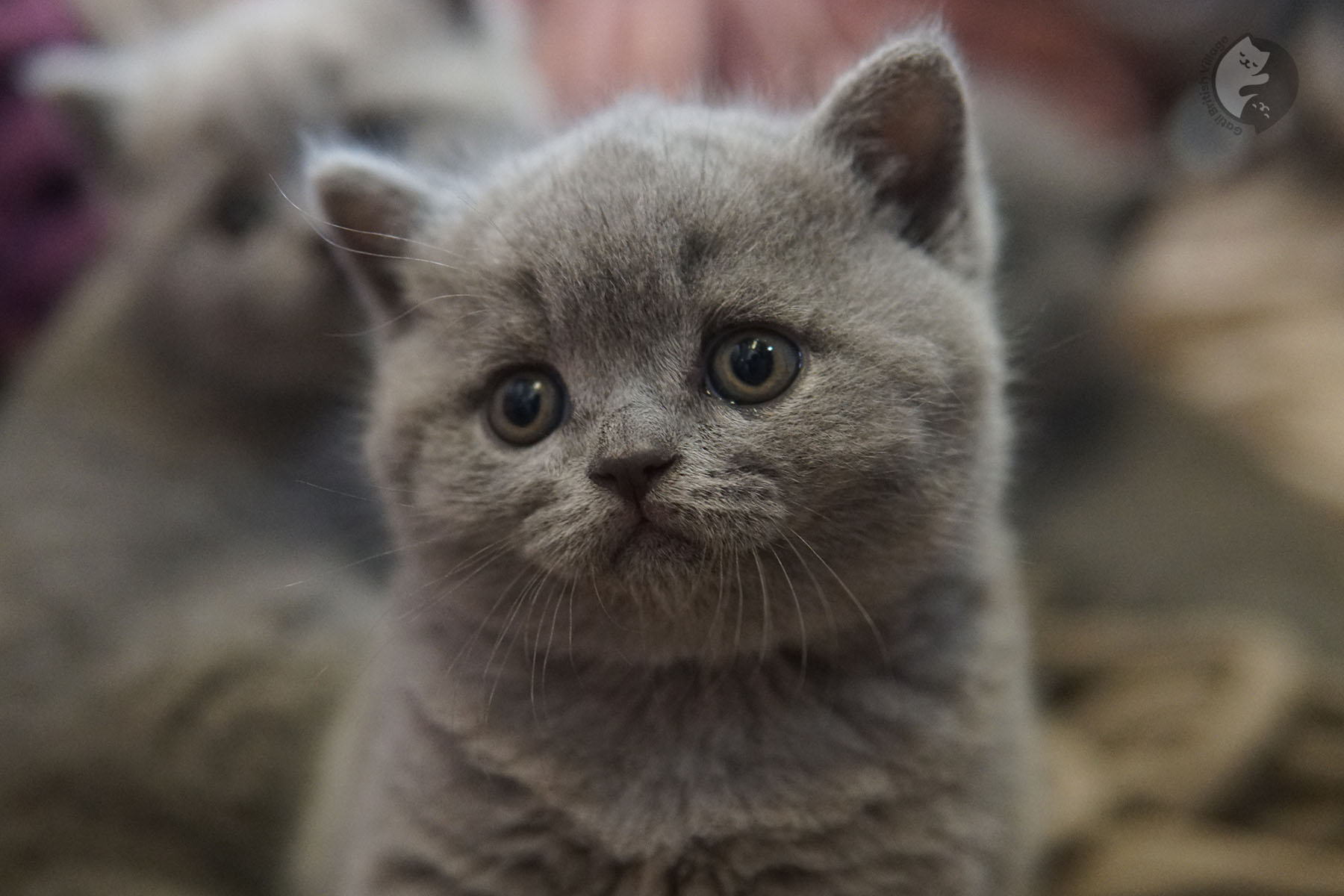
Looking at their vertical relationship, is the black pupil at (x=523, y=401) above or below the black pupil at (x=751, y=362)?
below

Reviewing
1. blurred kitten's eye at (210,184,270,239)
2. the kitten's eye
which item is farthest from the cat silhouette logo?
blurred kitten's eye at (210,184,270,239)

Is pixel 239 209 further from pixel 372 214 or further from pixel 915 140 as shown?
pixel 915 140

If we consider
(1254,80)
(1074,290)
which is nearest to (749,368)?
(1254,80)

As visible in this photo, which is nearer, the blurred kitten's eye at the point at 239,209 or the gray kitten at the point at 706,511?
the gray kitten at the point at 706,511

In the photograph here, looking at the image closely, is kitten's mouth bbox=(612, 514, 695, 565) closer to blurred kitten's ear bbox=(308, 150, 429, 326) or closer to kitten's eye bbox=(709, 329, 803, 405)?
kitten's eye bbox=(709, 329, 803, 405)

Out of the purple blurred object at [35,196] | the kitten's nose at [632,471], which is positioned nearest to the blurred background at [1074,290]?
the purple blurred object at [35,196]

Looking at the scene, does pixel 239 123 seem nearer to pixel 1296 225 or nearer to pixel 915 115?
pixel 915 115

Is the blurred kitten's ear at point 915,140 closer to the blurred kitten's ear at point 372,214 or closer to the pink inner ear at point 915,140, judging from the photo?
the pink inner ear at point 915,140
